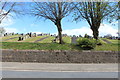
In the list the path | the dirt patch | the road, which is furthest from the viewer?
the dirt patch

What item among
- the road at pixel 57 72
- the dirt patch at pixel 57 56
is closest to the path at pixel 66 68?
the road at pixel 57 72

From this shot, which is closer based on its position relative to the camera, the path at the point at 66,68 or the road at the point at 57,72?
the road at the point at 57,72

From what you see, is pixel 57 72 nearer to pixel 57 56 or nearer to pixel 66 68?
pixel 66 68

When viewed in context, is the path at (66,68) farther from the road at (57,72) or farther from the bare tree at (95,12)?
the bare tree at (95,12)

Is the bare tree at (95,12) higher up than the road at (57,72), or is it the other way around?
the bare tree at (95,12)

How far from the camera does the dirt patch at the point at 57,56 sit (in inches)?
426

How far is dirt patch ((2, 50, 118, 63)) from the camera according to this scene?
10820 mm

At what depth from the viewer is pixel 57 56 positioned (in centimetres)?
1088

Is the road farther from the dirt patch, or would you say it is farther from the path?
the dirt patch

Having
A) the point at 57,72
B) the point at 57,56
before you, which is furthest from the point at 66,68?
the point at 57,56

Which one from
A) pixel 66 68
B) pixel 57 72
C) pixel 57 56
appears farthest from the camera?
pixel 57 56

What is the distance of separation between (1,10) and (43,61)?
7.12 m

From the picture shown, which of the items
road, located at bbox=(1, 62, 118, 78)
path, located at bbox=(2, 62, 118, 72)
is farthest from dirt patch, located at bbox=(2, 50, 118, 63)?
road, located at bbox=(1, 62, 118, 78)

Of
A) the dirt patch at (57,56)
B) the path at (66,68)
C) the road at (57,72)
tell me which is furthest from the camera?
the dirt patch at (57,56)
